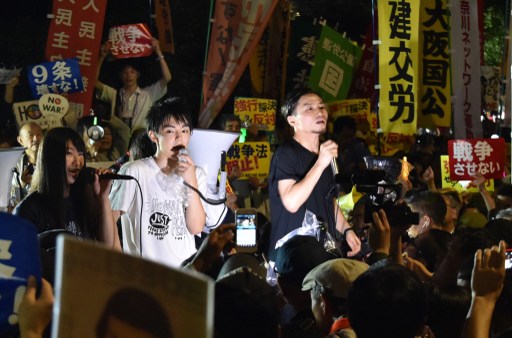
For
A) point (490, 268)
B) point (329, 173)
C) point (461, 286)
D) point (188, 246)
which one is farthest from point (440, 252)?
point (490, 268)

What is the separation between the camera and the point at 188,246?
6.44m

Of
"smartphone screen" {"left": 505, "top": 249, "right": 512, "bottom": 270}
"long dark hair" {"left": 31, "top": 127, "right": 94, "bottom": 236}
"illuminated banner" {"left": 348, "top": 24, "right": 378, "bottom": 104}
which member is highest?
"illuminated banner" {"left": 348, "top": 24, "right": 378, "bottom": 104}

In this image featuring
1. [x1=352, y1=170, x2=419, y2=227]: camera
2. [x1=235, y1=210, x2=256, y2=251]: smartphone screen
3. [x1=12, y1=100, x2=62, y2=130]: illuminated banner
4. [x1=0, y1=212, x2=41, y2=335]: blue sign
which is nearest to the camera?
[x1=0, y1=212, x2=41, y2=335]: blue sign

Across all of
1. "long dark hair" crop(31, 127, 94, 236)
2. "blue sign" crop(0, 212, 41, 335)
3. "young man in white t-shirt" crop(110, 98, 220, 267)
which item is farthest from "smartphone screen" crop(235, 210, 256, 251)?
"blue sign" crop(0, 212, 41, 335)

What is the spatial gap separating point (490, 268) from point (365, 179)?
2013 mm

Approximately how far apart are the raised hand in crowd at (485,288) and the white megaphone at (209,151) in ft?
10.4

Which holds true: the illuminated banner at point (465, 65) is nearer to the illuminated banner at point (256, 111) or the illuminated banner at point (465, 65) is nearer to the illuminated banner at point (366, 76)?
the illuminated banner at point (256, 111)

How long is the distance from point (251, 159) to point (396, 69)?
206cm

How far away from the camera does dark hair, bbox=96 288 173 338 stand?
7.64ft

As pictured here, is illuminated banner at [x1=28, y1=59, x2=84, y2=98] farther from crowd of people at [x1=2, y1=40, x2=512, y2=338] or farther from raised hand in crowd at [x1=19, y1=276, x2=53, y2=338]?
raised hand in crowd at [x1=19, y1=276, x2=53, y2=338]

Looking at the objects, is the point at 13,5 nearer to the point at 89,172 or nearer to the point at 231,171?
the point at 231,171

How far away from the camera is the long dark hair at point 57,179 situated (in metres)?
6.04

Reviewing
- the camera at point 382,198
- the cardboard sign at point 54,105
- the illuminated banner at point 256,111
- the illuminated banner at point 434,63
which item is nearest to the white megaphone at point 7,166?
the camera at point 382,198

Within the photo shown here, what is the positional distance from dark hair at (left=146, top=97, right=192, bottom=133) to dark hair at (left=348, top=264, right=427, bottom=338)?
3.12m
